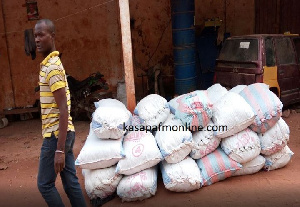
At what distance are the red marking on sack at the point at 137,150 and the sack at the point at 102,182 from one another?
28 cm

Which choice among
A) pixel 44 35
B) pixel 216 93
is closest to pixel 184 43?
pixel 216 93

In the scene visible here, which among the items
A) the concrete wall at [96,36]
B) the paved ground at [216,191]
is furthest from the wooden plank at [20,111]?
the paved ground at [216,191]

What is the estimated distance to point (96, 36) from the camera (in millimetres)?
7926

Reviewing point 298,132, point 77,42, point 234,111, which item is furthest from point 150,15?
point 234,111

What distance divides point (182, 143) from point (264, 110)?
3.49ft

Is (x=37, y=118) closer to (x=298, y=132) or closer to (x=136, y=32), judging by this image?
(x=136, y=32)

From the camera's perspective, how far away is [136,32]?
8156 millimetres

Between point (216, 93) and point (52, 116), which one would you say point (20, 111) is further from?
point (52, 116)

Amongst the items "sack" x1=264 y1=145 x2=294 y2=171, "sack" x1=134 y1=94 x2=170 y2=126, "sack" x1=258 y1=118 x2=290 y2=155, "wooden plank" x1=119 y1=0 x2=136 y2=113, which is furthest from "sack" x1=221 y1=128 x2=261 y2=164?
"wooden plank" x1=119 y1=0 x2=136 y2=113

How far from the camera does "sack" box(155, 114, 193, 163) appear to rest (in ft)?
10.9

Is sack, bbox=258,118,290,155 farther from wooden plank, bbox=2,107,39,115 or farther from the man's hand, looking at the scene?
wooden plank, bbox=2,107,39,115

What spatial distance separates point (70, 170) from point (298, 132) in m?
4.38

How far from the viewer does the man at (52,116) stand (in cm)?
A: 236

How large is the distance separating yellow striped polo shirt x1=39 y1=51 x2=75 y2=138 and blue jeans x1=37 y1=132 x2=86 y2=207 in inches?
3.8
